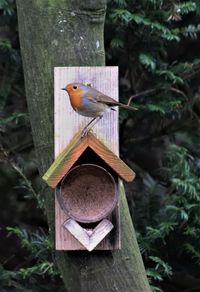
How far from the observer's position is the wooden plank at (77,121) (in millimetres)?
2555

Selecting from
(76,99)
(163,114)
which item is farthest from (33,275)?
(76,99)

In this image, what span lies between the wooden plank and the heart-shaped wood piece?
0.03m

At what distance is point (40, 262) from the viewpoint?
3.45 m

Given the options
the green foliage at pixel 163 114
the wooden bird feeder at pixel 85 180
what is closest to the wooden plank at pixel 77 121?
the wooden bird feeder at pixel 85 180

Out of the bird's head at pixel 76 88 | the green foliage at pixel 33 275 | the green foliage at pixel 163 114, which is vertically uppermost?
the bird's head at pixel 76 88

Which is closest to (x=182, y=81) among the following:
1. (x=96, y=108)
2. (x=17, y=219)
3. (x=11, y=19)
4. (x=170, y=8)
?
(x=170, y=8)

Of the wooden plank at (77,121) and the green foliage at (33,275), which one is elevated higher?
the wooden plank at (77,121)

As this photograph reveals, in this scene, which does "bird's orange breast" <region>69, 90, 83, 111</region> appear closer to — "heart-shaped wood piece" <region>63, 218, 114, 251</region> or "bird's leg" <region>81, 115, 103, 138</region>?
"bird's leg" <region>81, 115, 103, 138</region>

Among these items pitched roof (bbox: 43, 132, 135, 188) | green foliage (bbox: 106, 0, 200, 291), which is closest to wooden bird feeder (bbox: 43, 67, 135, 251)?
pitched roof (bbox: 43, 132, 135, 188)

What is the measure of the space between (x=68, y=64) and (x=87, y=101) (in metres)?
0.20

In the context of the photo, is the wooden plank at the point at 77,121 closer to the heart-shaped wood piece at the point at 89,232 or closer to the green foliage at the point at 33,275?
the heart-shaped wood piece at the point at 89,232

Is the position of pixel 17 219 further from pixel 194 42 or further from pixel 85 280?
pixel 85 280

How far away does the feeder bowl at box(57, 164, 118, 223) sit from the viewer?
8.35ft

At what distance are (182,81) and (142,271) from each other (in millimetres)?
1222
